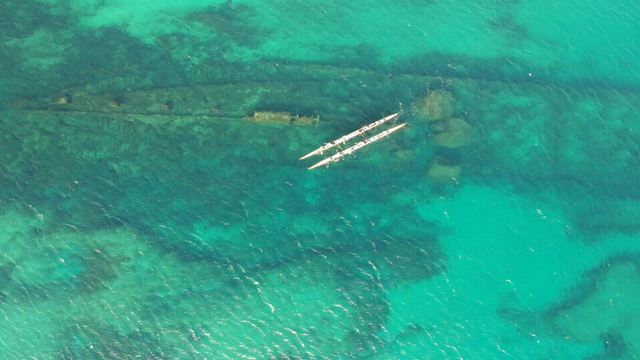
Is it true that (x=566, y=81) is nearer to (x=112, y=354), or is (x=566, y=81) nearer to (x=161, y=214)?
(x=161, y=214)

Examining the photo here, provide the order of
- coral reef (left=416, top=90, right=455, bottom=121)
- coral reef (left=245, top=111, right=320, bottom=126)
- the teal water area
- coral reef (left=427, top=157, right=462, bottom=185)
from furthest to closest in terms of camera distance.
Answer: coral reef (left=416, top=90, right=455, bottom=121), coral reef (left=245, top=111, right=320, bottom=126), coral reef (left=427, top=157, right=462, bottom=185), the teal water area

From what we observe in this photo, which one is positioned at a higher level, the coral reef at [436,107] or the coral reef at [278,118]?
the coral reef at [436,107]

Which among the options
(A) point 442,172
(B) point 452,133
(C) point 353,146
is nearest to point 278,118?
(C) point 353,146

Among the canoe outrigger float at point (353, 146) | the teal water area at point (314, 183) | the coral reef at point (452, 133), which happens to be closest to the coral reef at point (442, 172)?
the teal water area at point (314, 183)

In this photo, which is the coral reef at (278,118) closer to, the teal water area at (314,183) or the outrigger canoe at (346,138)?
the teal water area at (314,183)

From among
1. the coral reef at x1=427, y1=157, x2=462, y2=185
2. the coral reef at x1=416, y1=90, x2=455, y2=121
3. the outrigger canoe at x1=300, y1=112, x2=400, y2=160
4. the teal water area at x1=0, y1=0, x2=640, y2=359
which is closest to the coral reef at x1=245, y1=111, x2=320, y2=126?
the teal water area at x1=0, y1=0, x2=640, y2=359

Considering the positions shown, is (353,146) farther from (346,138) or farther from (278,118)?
(278,118)

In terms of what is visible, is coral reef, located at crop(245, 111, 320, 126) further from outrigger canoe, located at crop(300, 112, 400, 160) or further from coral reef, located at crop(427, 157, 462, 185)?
coral reef, located at crop(427, 157, 462, 185)

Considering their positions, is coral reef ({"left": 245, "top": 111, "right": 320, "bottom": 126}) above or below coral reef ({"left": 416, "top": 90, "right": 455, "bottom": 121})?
below
